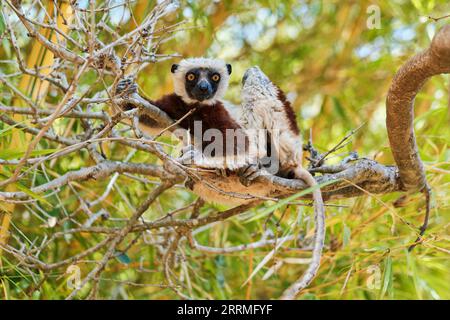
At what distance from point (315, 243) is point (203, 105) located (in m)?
1.47

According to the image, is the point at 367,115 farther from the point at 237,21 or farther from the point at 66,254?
the point at 66,254

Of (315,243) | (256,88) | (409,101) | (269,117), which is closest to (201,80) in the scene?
(256,88)

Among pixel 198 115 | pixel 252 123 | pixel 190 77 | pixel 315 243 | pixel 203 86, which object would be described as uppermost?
pixel 190 77

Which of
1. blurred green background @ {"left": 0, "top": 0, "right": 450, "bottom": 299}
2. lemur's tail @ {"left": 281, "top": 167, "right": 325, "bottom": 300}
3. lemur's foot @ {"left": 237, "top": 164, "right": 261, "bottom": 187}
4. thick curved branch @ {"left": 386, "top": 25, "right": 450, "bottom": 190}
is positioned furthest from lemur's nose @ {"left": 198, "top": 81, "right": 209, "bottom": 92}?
thick curved branch @ {"left": 386, "top": 25, "right": 450, "bottom": 190}

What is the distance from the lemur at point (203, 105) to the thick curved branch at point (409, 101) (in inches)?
32.4

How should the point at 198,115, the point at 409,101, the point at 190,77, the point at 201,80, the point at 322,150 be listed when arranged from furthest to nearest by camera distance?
the point at 322,150 → the point at 190,77 → the point at 201,80 → the point at 198,115 → the point at 409,101

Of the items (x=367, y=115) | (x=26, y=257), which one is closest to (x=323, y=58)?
(x=367, y=115)

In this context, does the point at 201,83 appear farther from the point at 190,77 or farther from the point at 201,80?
the point at 190,77

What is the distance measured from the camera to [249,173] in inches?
116

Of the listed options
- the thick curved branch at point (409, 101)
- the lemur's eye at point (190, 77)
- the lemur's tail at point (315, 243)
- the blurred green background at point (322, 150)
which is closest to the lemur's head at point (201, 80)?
the lemur's eye at point (190, 77)

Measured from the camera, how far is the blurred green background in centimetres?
369

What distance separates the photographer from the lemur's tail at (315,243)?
6.31 feet

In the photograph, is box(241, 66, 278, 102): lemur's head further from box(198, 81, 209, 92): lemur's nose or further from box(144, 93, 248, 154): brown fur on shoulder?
box(198, 81, 209, 92): lemur's nose

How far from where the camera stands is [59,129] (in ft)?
12.8
